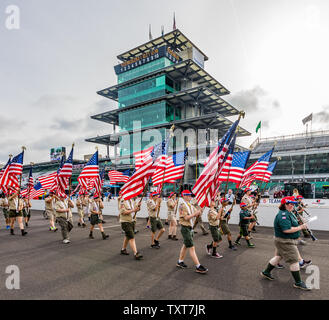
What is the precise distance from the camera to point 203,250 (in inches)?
316

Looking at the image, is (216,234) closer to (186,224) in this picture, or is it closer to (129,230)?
(186,224)

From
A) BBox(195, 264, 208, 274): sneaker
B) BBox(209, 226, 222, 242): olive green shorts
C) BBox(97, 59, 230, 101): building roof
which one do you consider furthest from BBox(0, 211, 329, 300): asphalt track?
BBox(97, 59, 230, 101): building roof

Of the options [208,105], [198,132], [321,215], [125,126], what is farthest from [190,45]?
[321,215]

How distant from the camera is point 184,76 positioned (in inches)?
2238

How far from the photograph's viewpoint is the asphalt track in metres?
4.61

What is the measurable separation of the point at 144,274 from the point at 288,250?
11.1 feet

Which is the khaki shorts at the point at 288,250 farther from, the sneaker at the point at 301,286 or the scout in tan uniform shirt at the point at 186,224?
the scout in tan uniform shirt at the point at 186,224

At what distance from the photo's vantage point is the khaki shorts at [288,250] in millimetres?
4805

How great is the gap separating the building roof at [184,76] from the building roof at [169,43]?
29.9ft

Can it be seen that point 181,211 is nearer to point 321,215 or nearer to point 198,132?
point 321,215

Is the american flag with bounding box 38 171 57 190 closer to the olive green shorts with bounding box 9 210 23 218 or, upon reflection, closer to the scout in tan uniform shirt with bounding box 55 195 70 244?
the olive green shorts with bounding box 9 210 23 218

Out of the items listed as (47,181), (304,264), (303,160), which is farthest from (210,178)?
(303,160)

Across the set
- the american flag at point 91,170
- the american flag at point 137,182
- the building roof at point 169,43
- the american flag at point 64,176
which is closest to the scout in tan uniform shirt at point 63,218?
the american flag at point 64,176
